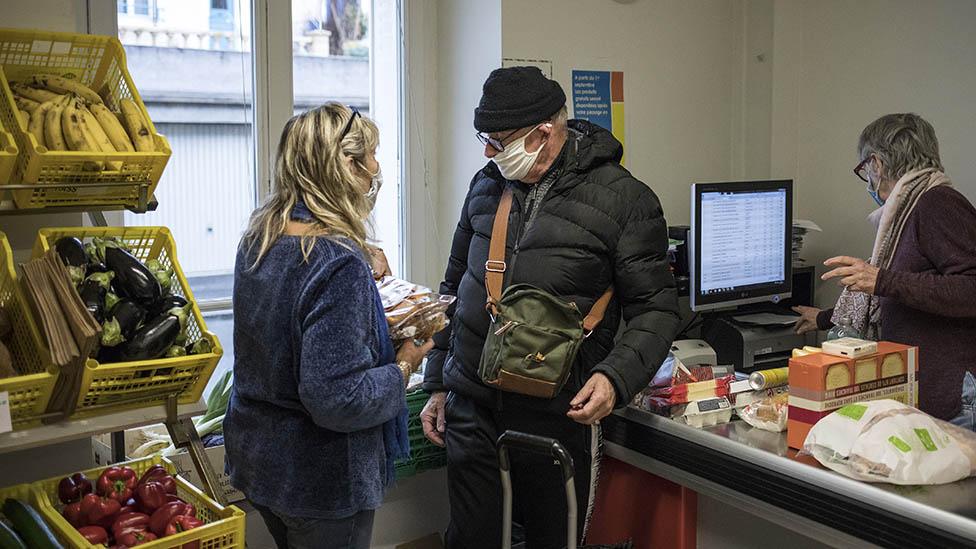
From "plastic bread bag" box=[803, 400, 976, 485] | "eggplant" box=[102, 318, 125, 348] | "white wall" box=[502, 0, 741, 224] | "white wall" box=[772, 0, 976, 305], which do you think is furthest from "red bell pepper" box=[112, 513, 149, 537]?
"white wall" box=[772, 0, 976, 305]

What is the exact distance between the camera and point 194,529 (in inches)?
70.5

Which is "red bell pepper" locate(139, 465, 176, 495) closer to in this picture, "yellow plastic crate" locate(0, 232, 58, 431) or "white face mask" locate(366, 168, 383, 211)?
"yellow plastic crate" locate(0, 232, 58, 431)

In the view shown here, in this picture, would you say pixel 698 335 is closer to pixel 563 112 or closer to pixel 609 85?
pixel 609 85

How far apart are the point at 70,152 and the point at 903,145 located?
237 cm

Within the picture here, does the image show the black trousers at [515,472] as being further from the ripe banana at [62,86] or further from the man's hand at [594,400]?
the ripe banana at [62,86]

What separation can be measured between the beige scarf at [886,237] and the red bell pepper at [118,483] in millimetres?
2226

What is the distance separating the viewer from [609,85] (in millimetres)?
3613

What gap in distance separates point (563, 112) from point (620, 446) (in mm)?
889

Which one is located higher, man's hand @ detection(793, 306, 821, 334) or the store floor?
man's hand @ detection(793, 306, 821, 334)

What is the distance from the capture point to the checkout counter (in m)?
1.76

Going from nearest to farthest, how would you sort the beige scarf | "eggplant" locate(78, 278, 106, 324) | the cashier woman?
"eggplant" locate(78, 278, 106, 324) → the cashier woman → the beige scarf

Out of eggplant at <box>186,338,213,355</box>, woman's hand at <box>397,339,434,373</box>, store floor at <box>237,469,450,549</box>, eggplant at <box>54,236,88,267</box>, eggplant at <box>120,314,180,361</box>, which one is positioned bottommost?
store floor at <box>237,469,450,549</box>

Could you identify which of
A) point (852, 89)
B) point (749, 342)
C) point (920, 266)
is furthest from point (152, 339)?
point (852, 89)

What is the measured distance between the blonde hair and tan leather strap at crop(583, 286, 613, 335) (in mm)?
623
